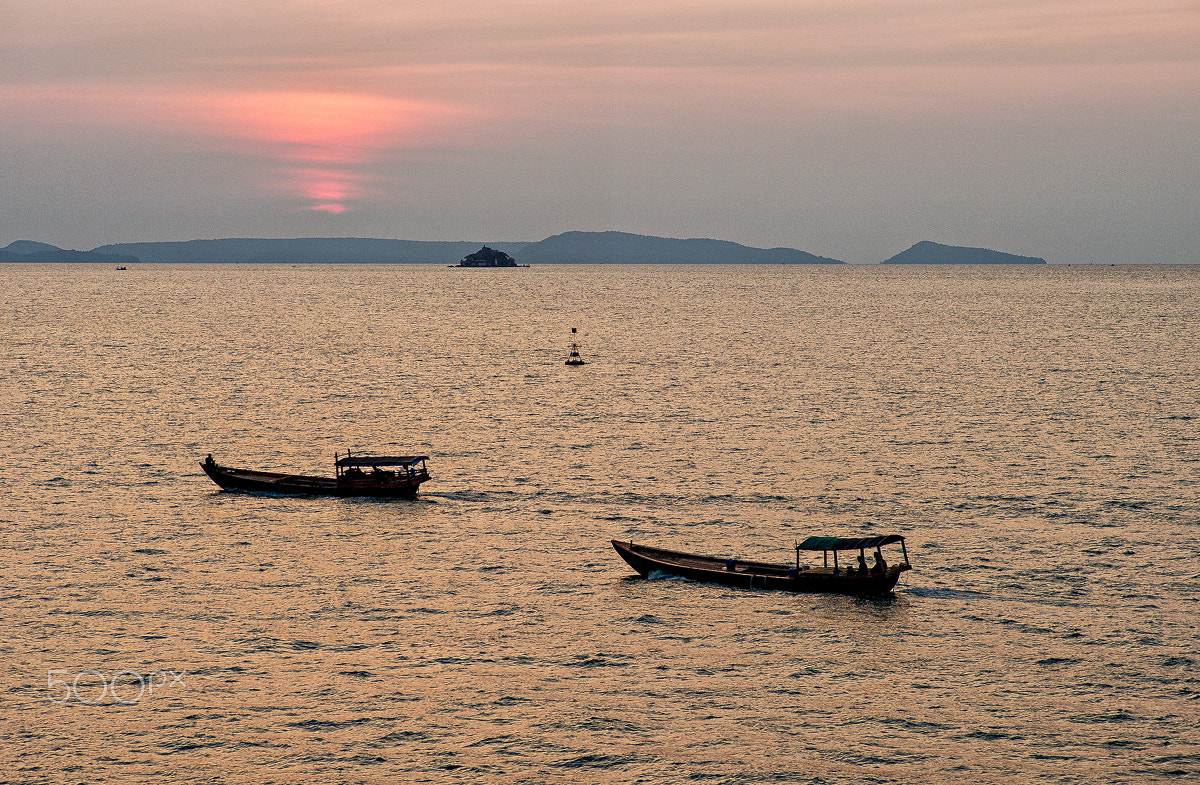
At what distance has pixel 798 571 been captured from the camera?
52062mm

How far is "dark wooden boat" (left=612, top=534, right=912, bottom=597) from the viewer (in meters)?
51.1

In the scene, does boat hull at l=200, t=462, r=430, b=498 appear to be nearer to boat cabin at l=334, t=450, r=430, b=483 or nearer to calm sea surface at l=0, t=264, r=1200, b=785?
boat cabin at l=334, t=450, r=430, b=483

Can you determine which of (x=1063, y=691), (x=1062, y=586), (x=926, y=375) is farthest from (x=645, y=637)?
(x=926, y=375)

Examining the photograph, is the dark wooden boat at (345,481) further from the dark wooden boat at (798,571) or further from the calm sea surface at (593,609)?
the dark wooden boat at (798,571)

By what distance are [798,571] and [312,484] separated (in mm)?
34239

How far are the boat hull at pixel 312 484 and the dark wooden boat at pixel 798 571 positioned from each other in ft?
71.3

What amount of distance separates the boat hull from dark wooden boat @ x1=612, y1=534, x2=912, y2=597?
2174cm

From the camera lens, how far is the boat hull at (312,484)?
71.4m

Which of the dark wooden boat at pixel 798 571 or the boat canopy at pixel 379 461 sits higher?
the boat canopy at pixel 379 461

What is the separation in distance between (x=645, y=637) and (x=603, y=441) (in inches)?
1760

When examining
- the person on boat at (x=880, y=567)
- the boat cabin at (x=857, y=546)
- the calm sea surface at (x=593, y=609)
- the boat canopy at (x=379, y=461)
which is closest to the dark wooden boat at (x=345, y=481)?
the boat canopy at (x=379, y=461)

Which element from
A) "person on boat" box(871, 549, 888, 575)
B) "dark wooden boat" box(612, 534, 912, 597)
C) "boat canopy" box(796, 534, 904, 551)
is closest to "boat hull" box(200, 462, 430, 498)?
"dark wooden boat" box(612, 534, 912, 597)

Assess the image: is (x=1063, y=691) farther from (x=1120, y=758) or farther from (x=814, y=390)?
(x=814, y=390)

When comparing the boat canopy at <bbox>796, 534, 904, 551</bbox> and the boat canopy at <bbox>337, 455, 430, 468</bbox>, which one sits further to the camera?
the boat canopy at <bbox>337, 455, 430, 468</bbox>
